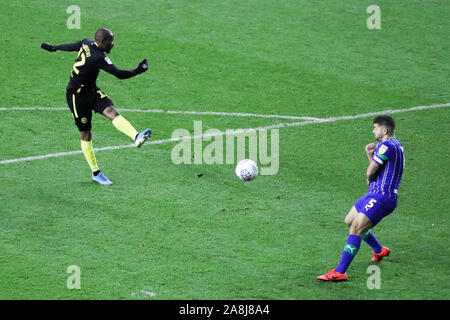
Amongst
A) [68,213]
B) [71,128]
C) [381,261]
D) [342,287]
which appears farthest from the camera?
[71,128]

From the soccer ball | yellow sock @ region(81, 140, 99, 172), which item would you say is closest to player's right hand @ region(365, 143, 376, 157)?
the soccer ball

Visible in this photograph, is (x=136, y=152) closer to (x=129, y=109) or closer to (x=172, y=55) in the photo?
(x=129, y=109)

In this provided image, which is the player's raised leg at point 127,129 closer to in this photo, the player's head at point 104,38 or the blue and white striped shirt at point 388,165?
the player's head at point 104,38

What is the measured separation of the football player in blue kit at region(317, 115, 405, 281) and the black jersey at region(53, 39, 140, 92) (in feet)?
13.1

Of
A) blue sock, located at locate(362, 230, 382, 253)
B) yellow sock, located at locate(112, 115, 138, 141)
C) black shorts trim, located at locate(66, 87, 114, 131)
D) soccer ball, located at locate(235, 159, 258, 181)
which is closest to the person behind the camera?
blue sock, located at locate(362, 230, 382, 253)

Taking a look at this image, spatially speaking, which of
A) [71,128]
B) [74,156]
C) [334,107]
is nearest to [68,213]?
[74,156]

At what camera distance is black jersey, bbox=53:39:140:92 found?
442 inches

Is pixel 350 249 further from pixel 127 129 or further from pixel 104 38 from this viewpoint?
pixel 104 38

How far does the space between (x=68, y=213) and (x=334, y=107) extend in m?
6.47

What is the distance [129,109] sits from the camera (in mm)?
14898

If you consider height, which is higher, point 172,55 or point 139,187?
point 172,55

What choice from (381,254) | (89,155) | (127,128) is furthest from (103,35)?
(381,254)

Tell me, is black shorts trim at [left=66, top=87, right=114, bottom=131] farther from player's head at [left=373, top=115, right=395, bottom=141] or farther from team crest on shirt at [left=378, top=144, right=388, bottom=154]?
team crest on shirt at [left=378, top=144, right=388, bottom=154]

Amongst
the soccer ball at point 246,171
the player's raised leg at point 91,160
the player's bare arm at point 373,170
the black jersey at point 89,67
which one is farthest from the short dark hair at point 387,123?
the player's raised leg at point 91,160
